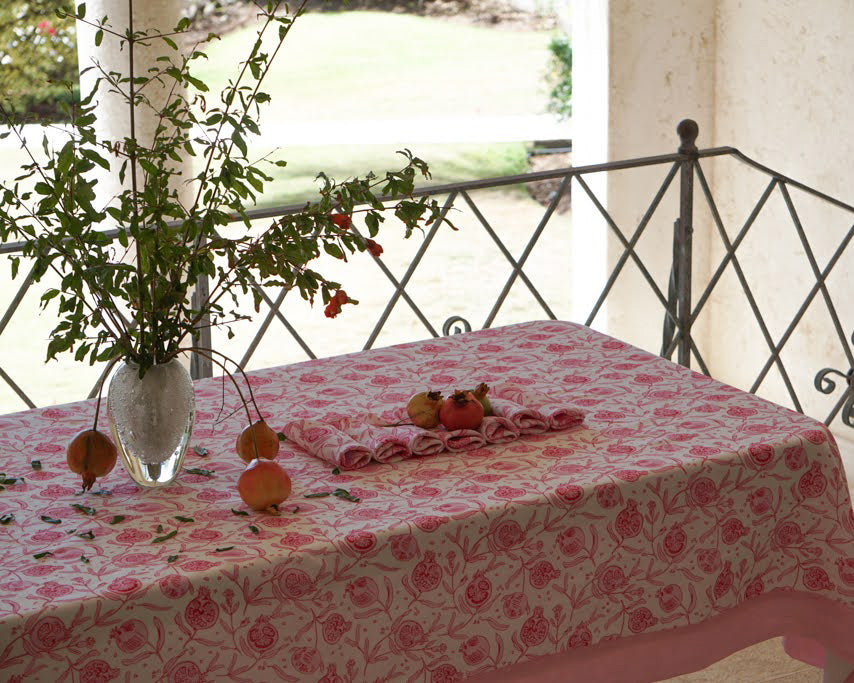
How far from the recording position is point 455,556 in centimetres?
179

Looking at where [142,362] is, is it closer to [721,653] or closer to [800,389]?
[721,653]

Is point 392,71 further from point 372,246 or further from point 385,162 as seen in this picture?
point 372,246

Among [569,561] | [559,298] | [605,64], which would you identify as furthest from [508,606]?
[559,298]

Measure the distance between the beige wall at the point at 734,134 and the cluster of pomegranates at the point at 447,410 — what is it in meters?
2.48

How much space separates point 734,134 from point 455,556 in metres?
3.32

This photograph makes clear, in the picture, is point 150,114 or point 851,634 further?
point 150,114

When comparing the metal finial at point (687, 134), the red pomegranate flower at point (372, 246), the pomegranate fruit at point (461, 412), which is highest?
the red pomegranate flower at point (372, 246)

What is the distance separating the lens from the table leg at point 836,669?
2.14m

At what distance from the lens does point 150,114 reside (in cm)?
388

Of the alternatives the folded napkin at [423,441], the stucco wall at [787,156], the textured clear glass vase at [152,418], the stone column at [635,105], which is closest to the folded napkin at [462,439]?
the folded napkin at [423,441]

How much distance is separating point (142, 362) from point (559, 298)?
8198 millimetres

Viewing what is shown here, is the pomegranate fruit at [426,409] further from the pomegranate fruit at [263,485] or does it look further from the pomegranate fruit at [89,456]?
the pomegranate fruit at [89,456]

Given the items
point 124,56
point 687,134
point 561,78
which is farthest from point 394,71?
point 687,134

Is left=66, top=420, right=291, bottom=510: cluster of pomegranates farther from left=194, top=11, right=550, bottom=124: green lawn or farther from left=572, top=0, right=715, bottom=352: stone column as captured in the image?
left=194, top=11, right=550, bottom=124: green lawn
